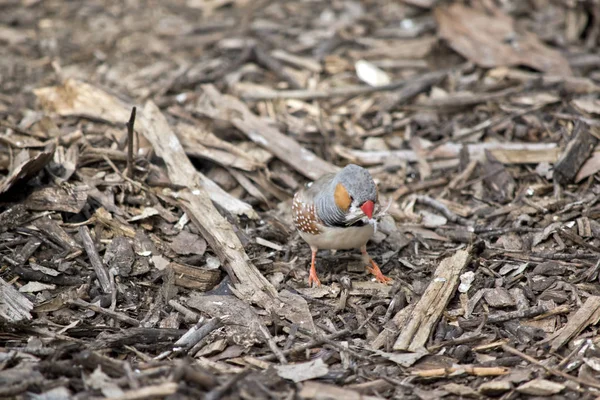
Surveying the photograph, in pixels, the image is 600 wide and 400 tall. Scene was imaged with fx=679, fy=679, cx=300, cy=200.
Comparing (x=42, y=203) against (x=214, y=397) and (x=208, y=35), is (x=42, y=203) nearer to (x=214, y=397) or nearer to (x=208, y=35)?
(x=214, y=397)

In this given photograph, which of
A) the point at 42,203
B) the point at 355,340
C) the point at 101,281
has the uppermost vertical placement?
the point at 42,203

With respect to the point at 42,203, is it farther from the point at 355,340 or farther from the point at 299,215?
the point at 355,340

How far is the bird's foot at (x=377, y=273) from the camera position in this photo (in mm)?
4848

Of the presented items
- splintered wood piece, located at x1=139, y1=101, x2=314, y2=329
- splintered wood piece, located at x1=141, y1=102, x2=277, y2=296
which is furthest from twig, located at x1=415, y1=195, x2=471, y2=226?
splintered wood piece, located at x1=141, y1=102, x2=277, y2=296

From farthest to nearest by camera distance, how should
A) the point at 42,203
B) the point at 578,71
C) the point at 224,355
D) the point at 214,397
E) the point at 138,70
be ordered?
the point at 138,70, the point at 578,71, the point at 42,203, the point at 224,355, the point at 214,397

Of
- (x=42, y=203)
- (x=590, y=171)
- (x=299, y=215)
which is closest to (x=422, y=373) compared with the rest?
(x=299, y=215)

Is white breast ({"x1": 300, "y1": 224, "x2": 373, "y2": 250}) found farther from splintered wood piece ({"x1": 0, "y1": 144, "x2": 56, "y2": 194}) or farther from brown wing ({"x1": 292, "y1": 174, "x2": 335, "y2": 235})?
splintered wood piece ({"x1": 0, "y1": 144, "x2": 56, "y2": 194})

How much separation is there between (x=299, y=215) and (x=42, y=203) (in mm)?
1906

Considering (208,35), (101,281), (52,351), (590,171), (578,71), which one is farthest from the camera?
(208,35)

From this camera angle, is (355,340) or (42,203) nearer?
(355,340)

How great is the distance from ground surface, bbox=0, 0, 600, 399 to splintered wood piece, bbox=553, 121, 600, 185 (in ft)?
0.06

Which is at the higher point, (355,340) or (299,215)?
(299,215)

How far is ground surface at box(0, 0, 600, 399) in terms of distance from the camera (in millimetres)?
3908

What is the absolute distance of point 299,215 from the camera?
4.83m
